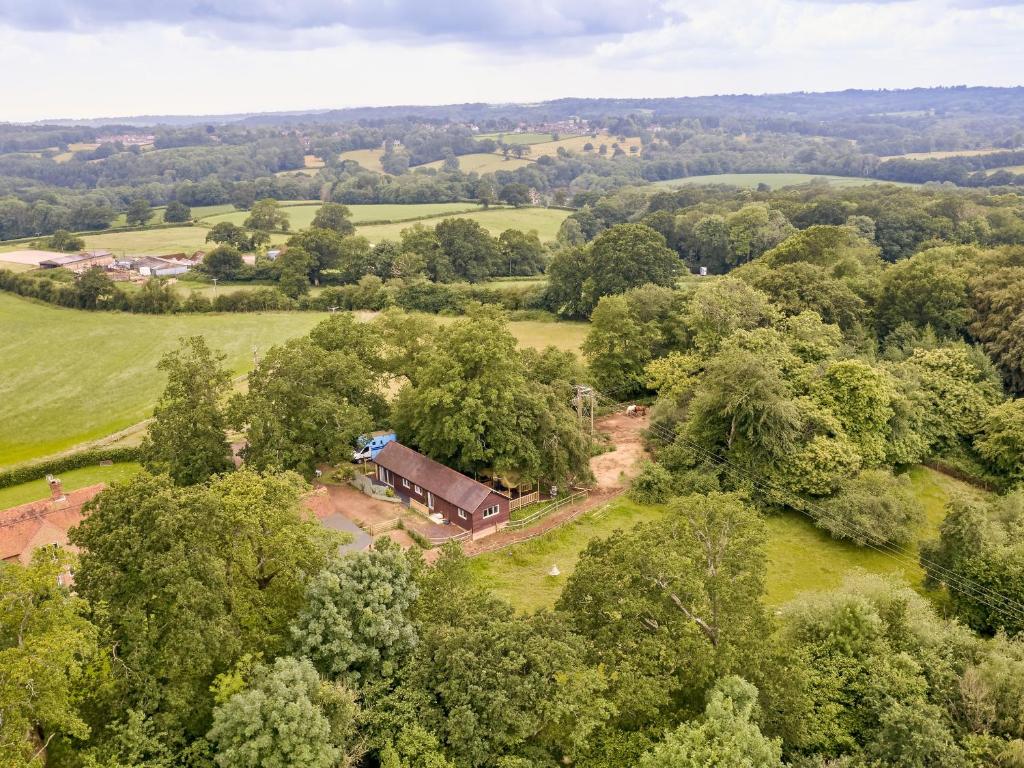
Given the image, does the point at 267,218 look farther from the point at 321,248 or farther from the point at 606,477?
the point at 606,477

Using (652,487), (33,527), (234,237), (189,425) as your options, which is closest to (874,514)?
(652,487)

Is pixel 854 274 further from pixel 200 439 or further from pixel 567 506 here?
pixel 200 439

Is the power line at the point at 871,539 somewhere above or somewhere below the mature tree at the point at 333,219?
below

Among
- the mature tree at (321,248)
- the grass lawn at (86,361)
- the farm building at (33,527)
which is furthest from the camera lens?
the mature tree at (321,248)

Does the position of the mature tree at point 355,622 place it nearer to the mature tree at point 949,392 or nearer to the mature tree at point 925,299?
the mature tree at point 949,392

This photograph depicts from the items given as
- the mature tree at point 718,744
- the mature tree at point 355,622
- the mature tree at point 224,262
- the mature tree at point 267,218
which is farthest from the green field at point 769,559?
the mature tree at point 267,218
